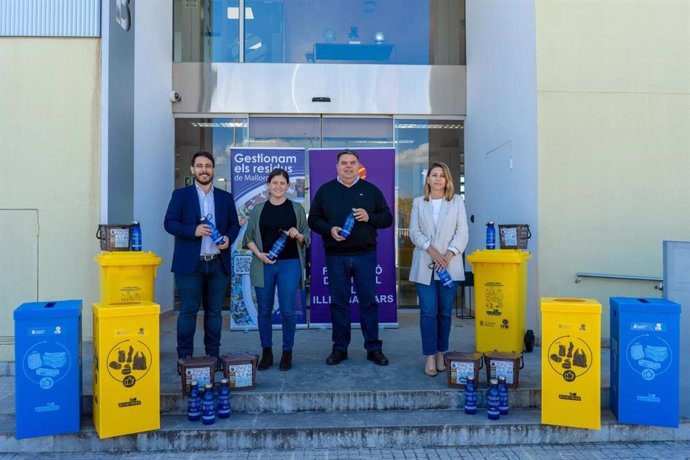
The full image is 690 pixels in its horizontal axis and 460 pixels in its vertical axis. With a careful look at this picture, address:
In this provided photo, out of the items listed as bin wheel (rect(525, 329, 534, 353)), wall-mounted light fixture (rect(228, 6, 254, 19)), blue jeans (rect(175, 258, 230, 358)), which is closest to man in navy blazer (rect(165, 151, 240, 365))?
blue jeans (rect(175, 258, 230, 358))

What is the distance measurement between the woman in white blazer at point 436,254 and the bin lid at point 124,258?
90.1 inches

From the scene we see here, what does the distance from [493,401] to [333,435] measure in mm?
1116

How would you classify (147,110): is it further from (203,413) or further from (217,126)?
(203,413)

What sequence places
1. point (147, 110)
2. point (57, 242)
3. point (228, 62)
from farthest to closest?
point (228, 62) → point (147, 110) → point (57, 242)

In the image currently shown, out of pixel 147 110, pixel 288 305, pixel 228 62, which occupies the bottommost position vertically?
pixel 288 305

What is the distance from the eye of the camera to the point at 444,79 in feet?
25.2

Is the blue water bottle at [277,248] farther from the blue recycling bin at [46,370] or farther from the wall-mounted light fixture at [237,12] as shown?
the wall-mounted light fixture at [237,12]

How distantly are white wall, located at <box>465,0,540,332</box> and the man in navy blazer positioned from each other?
3128 mm

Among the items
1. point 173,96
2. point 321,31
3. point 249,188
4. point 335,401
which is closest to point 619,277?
point 335,401

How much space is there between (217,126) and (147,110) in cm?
132

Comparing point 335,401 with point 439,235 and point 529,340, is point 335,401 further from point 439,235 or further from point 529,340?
point 529,340

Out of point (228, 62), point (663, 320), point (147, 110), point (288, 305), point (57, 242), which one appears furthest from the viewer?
point (228, 62)

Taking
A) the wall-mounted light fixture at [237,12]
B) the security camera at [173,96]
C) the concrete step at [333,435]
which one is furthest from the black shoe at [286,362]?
the wall-mounted light fixture at [237,12]

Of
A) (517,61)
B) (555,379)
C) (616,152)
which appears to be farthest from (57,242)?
(616,152)
